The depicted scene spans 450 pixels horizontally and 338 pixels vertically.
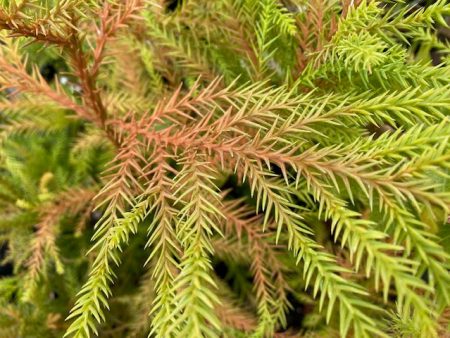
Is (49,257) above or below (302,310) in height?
below

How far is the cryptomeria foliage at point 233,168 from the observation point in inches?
21.7

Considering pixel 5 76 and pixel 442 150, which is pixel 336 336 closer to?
pixel 442 150

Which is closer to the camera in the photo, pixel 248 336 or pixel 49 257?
pixel 248 336

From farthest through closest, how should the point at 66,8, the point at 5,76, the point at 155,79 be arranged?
the point at 155,79, the point at 5,76, the point at 66,8

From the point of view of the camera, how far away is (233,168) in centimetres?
90

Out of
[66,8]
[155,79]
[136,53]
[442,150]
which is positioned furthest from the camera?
[136,53]

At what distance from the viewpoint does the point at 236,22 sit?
89 centimetres

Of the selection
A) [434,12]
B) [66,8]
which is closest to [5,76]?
[66,8]

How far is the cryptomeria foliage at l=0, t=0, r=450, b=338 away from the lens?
55 cm

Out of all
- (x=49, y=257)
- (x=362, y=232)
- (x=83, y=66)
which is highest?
(x=362, y=232)

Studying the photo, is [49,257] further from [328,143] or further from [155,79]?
[328,143]

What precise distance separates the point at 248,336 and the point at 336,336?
17 centimetres

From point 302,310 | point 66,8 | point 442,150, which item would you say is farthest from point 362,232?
point 302,310

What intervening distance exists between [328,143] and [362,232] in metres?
0.23
